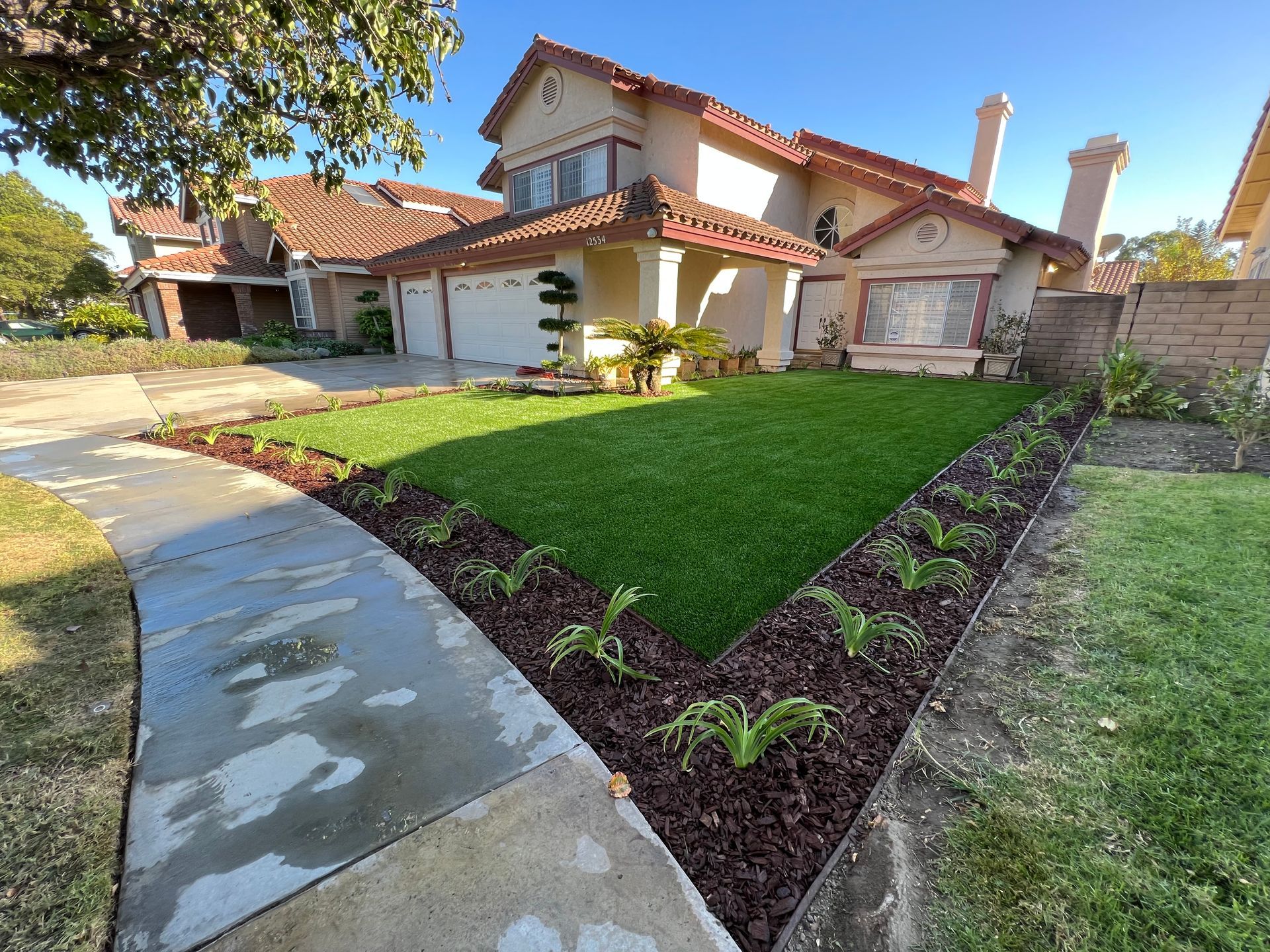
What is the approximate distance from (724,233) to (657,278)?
1.67 m

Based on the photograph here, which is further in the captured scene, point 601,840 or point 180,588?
point 180,588

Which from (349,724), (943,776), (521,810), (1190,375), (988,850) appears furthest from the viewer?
(1190,375)

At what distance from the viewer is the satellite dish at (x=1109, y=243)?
57.2 feet

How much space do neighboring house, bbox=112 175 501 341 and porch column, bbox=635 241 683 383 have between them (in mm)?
12998

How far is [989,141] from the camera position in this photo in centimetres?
1564

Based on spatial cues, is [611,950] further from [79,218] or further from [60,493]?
[79,218]

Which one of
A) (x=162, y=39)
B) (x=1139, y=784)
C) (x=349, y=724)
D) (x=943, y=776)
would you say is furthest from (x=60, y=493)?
(x=1139, y=784)

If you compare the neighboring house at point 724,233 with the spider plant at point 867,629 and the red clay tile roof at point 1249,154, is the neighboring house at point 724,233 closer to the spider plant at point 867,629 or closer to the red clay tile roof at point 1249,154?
the red clay tile roof at point 1249,154

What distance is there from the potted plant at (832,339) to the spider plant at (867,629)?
1335cm

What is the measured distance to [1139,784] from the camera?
1.80m

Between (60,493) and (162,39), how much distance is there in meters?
4.00

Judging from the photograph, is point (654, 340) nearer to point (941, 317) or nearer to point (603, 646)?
point (603, 646)

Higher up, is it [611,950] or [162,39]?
[162,39]

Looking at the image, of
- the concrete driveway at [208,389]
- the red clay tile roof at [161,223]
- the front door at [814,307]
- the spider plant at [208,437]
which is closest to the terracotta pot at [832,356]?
the front door at [814,307]
